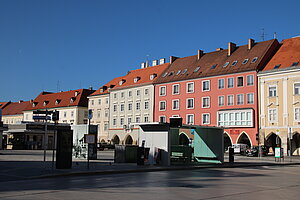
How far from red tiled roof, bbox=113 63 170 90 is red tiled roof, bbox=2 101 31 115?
39931 mm

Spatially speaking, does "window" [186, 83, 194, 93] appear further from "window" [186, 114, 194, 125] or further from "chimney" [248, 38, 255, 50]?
"chimney" [248, 38, 255, 50]

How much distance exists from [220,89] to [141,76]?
67.8 feet

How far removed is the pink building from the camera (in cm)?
5569

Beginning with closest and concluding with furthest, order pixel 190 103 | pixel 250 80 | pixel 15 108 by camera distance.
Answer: pixel 250 80 < pixel 190 103 < pixel 15 108

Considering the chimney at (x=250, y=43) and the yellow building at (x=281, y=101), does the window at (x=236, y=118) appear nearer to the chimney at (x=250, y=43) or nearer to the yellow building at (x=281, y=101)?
the yellow building at (x=281, y=101)

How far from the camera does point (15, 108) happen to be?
11138 cm

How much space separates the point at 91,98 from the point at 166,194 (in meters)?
74.5

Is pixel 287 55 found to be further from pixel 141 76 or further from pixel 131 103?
pixel 131 103

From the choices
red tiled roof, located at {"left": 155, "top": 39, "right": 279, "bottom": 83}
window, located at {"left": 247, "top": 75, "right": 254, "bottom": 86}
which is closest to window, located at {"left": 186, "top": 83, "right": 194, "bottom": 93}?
red tiled roof, located at {"left": 155, "top": 39, "right": 279, "bottom": 83}

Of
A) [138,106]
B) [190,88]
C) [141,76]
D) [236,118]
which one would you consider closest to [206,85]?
[190,88]

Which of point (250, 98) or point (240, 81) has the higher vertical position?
point (240, 81)

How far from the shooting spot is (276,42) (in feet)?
194

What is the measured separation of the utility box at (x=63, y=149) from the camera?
20127 mm

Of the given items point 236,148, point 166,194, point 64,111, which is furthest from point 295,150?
point 64,111
